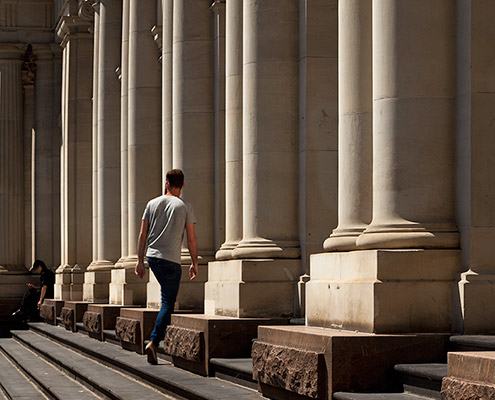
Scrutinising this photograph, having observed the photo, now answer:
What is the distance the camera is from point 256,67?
52.3ft

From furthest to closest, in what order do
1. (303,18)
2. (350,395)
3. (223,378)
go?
(303,18) → (223,378) → (350,395)

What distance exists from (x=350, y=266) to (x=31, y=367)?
1142cm

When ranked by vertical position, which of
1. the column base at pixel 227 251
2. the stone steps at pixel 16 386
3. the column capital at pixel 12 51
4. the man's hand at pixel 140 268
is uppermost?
the column capital at pixel 12 51

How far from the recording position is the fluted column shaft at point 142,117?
2492 cm

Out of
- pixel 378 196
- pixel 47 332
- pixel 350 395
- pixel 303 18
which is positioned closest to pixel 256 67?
pixel 303 18

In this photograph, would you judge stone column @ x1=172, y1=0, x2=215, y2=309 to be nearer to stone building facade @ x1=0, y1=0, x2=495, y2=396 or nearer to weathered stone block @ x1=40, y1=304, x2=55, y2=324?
stone building facade @ x1=0, y1=0, x2=495, y2=396

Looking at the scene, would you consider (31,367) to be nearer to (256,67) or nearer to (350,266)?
(256,67)

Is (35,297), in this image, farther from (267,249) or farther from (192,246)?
(192,246)

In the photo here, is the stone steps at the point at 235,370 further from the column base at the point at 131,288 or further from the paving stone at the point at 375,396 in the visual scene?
the column base at the point at 131,288

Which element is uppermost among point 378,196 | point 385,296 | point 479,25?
point 479,25

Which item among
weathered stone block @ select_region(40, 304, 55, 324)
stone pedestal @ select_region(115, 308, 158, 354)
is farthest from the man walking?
weathered stone block @ select_region(40, 304, 55, 324)

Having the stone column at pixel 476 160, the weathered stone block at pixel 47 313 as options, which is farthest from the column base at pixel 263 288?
the weathered stone block at pixel 47 313

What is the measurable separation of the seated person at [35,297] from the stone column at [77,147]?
1293mm

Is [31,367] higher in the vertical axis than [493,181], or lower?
lower
